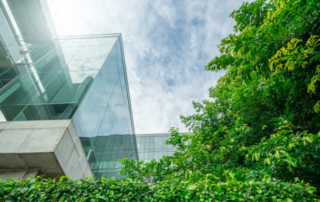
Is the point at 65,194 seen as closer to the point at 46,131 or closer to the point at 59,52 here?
the point at 46,131

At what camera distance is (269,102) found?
5.95 meters

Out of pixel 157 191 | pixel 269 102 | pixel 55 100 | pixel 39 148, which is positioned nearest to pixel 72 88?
pixel 55 100

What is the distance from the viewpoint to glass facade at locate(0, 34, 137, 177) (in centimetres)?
638

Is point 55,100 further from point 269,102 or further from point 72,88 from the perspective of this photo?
point 269,102

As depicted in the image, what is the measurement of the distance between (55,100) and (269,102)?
9.00 m

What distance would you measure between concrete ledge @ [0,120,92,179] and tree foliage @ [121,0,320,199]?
201cm

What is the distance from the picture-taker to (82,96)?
23.4 ft

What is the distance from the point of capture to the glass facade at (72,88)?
20.9 ft

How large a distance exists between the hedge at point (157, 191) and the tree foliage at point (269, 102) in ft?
1.30

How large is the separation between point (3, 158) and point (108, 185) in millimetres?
4208

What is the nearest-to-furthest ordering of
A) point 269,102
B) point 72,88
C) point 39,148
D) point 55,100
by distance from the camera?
point 39,148, point 269,102, point 55,100, point 72,88

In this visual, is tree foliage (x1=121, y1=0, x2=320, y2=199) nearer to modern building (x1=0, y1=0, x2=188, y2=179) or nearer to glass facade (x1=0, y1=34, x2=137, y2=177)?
modern building (x1=0, y1=0, x2=188, y2=179)

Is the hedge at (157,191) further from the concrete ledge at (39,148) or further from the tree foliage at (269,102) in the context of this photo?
the concrete ledge at (39,148)

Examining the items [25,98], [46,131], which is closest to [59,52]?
[25,98]
